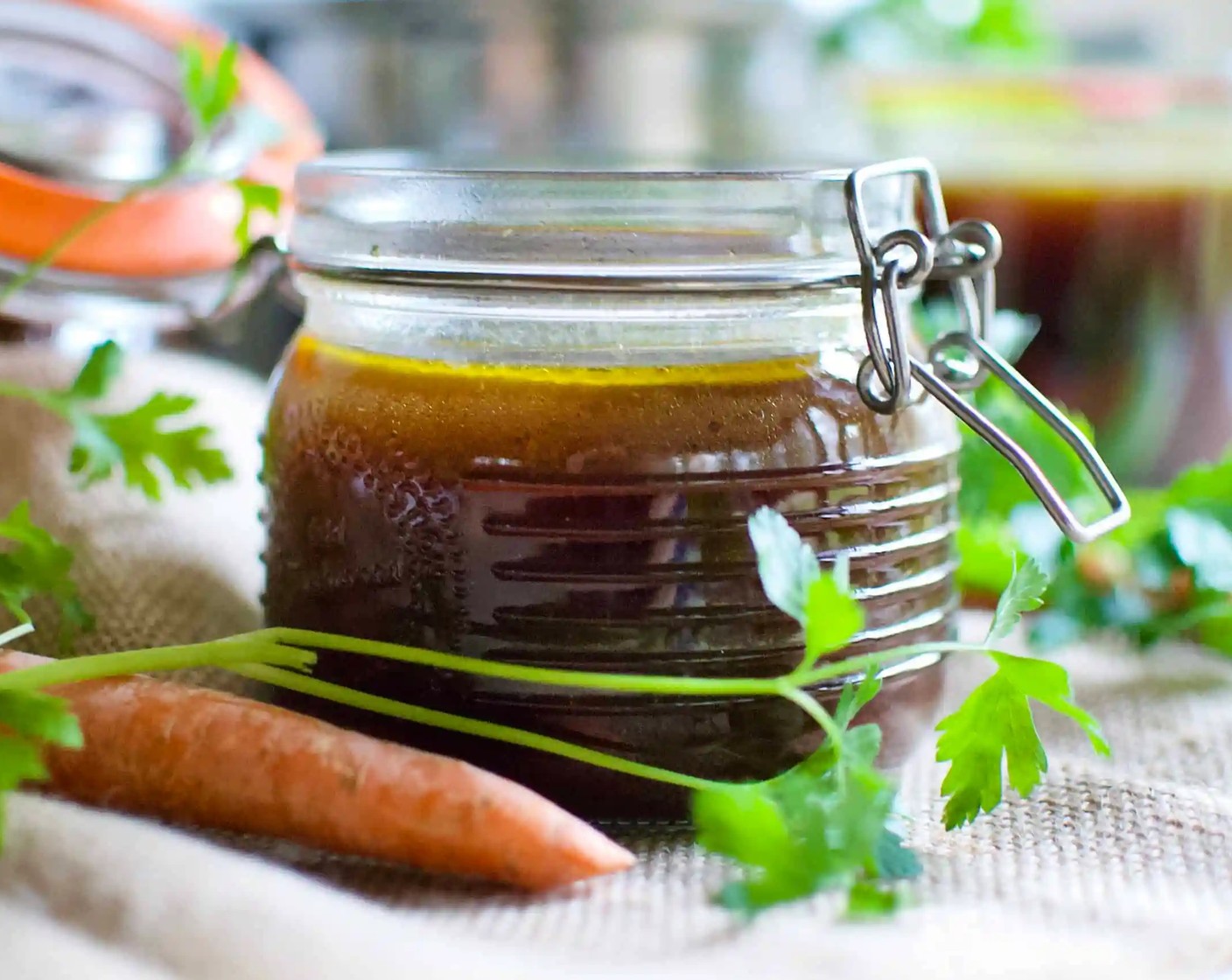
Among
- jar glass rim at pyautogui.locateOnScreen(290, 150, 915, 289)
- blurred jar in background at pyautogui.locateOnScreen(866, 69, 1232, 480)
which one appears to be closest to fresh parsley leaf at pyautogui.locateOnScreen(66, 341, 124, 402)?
jar glass rim at pyautogui.locateOnScreen(290, 150, 915, 289)

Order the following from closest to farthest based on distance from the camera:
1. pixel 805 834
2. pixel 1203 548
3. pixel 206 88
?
pixel 805 834, pixel 206 88, pixel 1203 548

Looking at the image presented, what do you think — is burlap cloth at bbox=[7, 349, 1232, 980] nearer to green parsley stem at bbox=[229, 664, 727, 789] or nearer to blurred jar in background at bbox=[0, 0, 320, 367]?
green parsley stem at bbox=[229, 664, 727, 789]

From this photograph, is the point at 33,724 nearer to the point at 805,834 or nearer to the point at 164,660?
the point at 164,660

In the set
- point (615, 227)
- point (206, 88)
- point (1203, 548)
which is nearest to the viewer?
point (615, 227)

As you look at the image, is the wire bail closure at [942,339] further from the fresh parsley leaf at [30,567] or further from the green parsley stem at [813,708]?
the fresh parsley leaf at [30,567]

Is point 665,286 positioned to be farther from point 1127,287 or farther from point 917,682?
point 1127,287

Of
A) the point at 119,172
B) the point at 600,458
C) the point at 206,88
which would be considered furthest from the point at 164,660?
the point at 119,172

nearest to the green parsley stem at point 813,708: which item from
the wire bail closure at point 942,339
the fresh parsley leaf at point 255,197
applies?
the wire bail closure at point 942,339

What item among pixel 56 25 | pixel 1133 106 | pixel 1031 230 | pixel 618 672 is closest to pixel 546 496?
pixel 618 672
